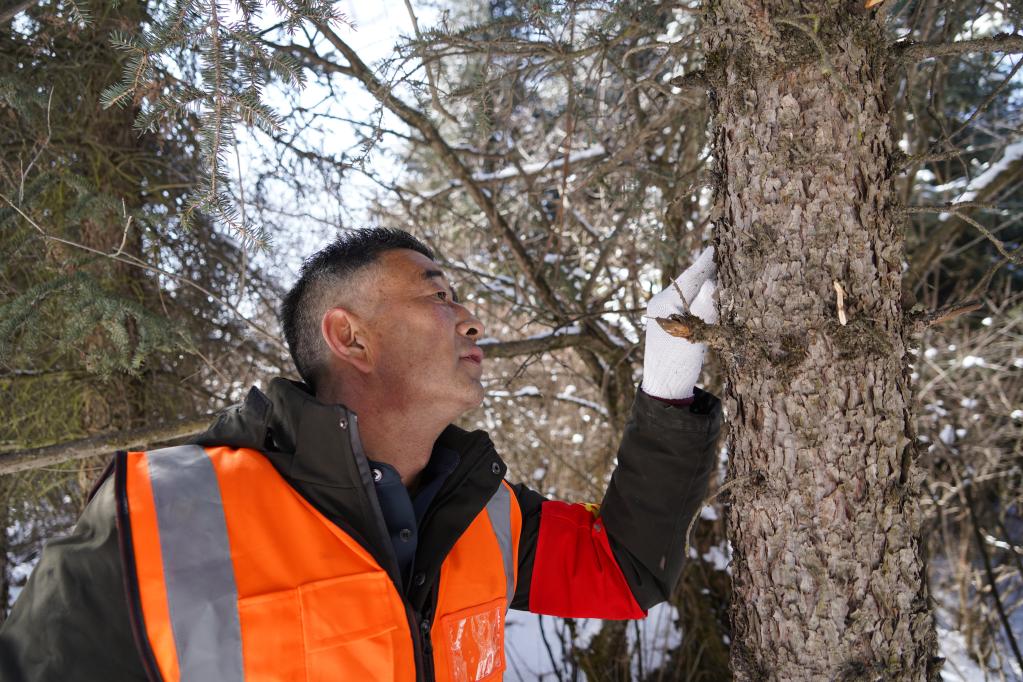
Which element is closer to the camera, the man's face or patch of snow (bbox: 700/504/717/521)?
the man's face

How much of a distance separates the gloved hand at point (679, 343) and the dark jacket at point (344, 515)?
0.20 ft

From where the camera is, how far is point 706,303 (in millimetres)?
1839

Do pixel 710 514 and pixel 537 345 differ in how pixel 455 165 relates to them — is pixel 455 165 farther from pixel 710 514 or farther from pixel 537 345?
pixel 710 514

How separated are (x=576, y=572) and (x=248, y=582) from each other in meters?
0.96

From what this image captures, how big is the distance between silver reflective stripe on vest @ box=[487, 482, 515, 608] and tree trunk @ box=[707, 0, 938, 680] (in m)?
0.72

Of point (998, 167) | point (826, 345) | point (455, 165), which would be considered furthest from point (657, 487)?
point (998, 167)

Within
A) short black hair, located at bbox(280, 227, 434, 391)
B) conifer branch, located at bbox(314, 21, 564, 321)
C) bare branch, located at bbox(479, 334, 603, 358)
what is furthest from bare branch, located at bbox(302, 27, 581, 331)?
short black hair, located at bbox(280, 227, 434, 391)

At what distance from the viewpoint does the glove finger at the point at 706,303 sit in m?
1.82

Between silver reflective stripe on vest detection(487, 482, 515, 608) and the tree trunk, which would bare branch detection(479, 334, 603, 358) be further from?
the tree trunk

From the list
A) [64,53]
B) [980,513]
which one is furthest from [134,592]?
[980,513]

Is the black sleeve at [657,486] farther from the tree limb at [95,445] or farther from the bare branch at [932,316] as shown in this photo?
the tree limb at [95,445]

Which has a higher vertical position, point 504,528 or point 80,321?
point 80,321

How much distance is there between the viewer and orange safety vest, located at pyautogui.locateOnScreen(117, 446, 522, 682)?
1.45 m

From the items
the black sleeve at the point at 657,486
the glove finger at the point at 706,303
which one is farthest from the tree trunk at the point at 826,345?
the black sleeve at the point at 657,486
